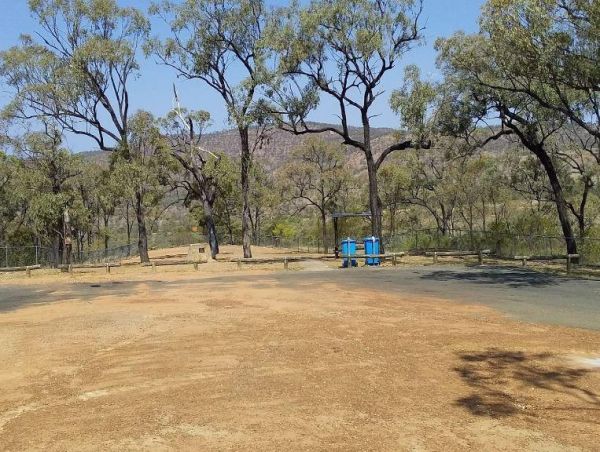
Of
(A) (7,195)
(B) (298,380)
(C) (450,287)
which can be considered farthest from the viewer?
(A) (7,195)

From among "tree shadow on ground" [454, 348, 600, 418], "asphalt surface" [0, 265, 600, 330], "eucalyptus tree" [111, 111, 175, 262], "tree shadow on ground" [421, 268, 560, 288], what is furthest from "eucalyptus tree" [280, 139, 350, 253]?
"tree shadow on ground" [454, 348, 600, 418]

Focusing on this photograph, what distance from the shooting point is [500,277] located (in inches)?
795

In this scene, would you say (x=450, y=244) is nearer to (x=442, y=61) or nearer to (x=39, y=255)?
(x=442, y=61)

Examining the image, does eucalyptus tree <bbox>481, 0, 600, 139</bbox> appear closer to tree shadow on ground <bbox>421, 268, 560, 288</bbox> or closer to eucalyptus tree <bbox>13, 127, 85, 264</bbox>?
tree shadow on ground <bbox>421, 268, 560, 288</bbox>

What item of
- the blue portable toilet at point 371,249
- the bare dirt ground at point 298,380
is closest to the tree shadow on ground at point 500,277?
the blue portable toilet at point 371,249

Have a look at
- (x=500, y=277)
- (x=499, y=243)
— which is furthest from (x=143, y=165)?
(x=500, y=277)

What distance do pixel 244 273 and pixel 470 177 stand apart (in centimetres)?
2523

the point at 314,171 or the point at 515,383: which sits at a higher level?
the point at 314,171

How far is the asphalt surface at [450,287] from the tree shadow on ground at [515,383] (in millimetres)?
3272

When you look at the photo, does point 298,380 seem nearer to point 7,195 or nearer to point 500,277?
point 500,277

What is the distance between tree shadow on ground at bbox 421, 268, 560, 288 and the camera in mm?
18423

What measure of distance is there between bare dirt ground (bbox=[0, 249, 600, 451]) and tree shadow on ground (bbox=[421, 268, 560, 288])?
5604mm

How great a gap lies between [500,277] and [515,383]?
13799mm

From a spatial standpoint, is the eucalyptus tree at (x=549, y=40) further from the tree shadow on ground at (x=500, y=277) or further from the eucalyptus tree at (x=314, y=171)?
the eucalyptus tree at (x=314, y=171)
